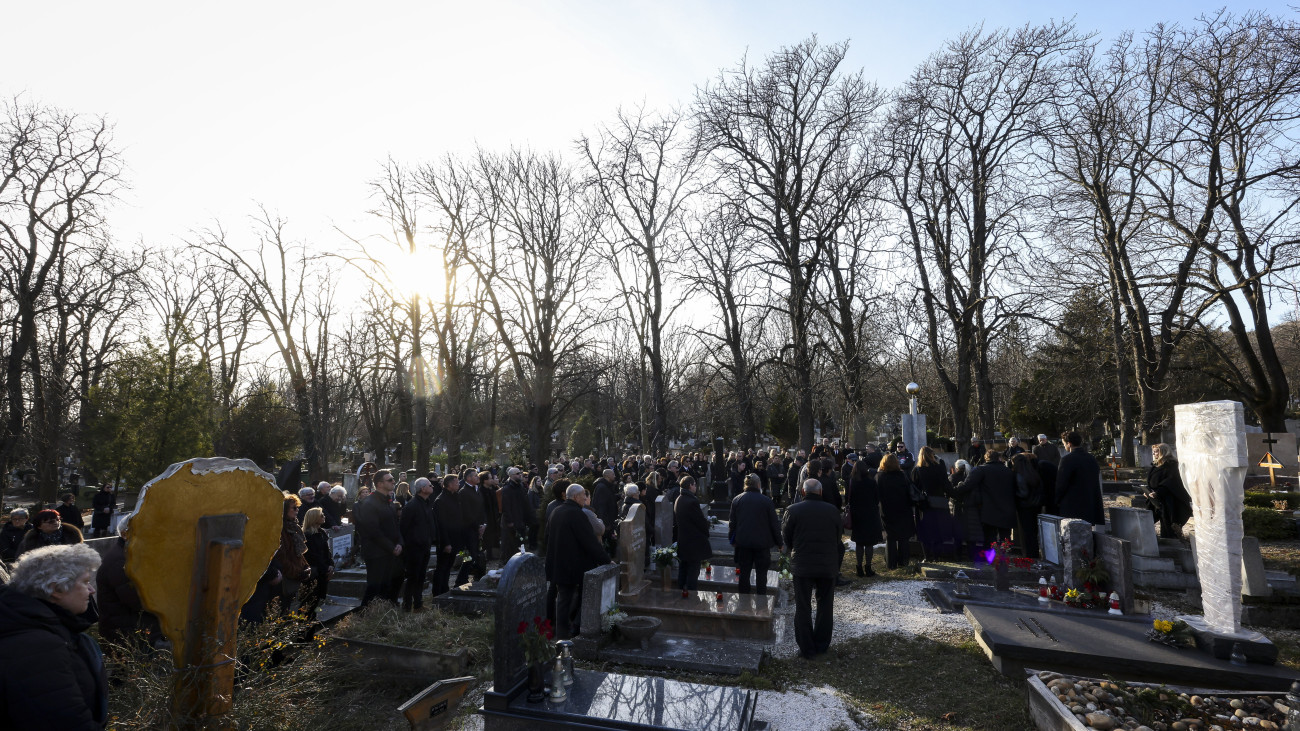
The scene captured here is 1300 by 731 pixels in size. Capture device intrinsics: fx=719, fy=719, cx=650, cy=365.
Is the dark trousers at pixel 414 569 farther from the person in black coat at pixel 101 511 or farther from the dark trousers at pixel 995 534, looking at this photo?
the person in black coat at pixel 101 511

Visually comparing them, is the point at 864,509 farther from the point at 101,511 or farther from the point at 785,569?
the point at 101,511

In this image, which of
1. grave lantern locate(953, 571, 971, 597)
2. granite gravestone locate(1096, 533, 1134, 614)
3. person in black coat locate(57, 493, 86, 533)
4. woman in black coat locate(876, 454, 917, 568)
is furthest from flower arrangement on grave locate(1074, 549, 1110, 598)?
person in black coat locate(57, 493, 86, 533)

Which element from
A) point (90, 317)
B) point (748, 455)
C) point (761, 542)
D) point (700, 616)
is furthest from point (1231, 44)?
point (90, 317)

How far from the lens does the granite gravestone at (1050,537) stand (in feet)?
31.4

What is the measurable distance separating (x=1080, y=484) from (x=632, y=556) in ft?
21.3

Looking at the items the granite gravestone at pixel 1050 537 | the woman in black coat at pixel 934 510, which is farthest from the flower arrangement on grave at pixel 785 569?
the granite gravestone at pixel 1050 537

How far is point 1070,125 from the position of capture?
1891 cm

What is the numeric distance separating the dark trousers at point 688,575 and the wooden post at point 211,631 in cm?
602

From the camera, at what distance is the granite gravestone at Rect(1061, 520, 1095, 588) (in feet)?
28.3

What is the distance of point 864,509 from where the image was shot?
1092 cm

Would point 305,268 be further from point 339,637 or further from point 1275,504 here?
point 1275,504

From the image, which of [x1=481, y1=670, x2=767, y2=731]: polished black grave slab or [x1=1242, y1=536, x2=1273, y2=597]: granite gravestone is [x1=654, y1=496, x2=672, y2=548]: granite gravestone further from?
[x1=1242, y1=536, x2=1273, y2=597]: granite gravestone

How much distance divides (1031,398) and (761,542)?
27499mm

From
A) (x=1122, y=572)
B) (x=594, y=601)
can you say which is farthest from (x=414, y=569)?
(x=1122, y=572)
